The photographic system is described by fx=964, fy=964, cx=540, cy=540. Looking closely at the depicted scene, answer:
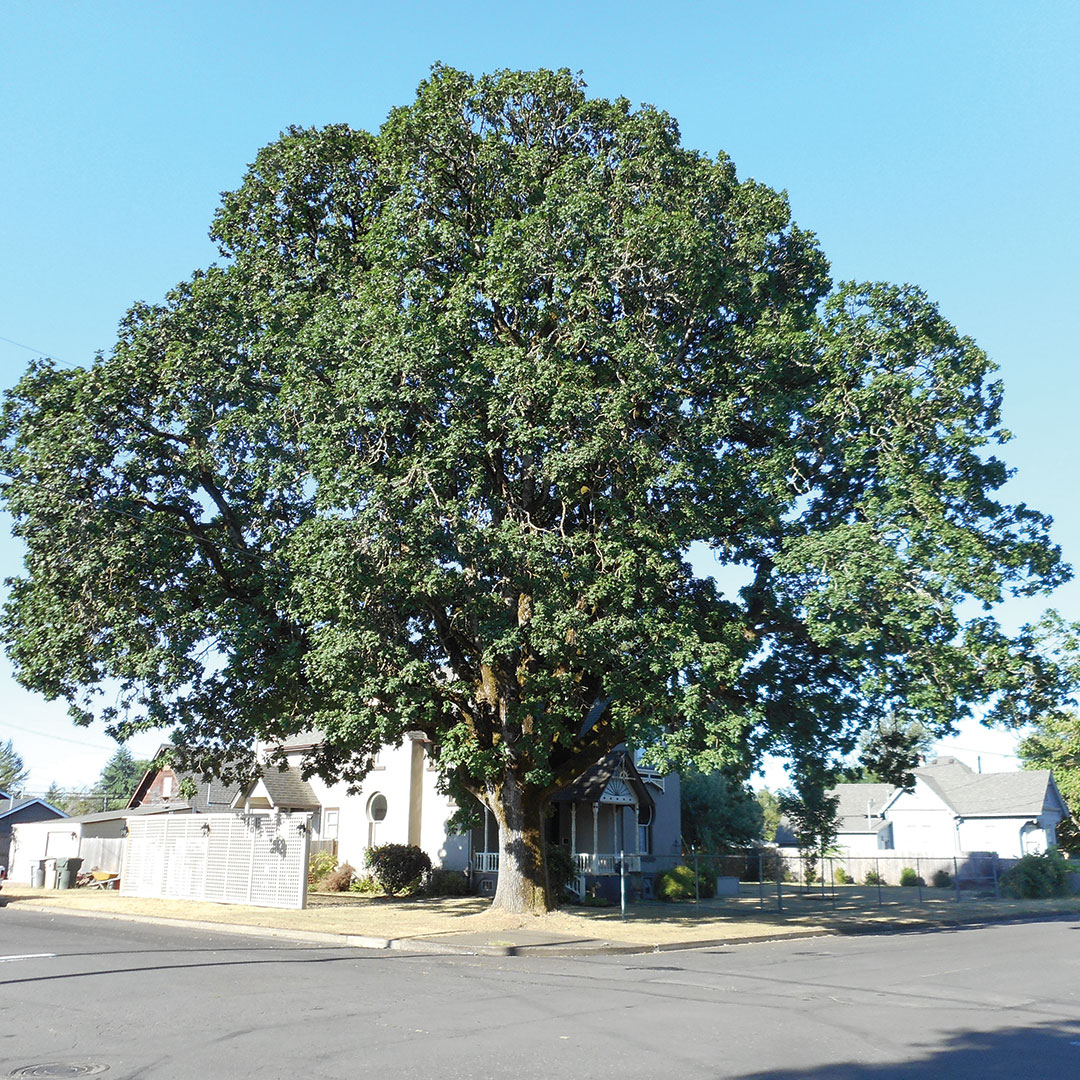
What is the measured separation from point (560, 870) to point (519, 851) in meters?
7.32

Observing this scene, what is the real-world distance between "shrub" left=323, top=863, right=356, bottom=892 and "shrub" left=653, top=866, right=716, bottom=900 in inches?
417

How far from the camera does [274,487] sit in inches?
784

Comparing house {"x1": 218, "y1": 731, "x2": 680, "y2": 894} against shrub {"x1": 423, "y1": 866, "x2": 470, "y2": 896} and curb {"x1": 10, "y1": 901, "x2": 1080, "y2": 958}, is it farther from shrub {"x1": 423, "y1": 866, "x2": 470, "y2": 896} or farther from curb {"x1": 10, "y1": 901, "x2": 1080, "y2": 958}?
curb {"x1": 10, "y1": 901, "x2": 1080, "y2": 958}

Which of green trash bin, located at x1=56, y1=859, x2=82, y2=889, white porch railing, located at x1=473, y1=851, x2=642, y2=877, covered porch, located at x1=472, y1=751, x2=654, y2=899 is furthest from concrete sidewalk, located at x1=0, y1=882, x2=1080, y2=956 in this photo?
green trash bin, located at x1=56, y1=859, x2=82, y2=889

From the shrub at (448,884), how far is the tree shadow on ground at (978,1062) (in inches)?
929

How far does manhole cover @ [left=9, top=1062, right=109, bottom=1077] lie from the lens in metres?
7.34

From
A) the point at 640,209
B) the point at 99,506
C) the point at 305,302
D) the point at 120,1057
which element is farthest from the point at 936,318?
the point at 120,1057

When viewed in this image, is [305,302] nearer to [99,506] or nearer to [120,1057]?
[99,506]

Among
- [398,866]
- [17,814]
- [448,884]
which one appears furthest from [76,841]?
[448,884]

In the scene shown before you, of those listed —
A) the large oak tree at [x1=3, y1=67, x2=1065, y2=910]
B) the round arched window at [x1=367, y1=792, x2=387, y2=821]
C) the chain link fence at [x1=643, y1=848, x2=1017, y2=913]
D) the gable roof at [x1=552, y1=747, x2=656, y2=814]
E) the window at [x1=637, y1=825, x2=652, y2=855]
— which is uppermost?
the large oak tree at [x1=3, y1=67, x2=1065, y2=910]

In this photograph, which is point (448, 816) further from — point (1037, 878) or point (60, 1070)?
point (60, 1070)

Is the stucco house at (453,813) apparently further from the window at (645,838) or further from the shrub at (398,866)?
the shrub at (398,866)

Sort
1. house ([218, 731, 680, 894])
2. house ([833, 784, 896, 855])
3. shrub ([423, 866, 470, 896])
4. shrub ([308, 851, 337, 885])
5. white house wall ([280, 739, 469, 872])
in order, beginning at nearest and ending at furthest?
shrub ([423, 866, 470, 896]) → house ([218, 731, 680, 894]) → white house wall ([280, 739, 469, 872]) → shrub ([308, 851, 337, 885]) → house ([833, 784, 896, 855])

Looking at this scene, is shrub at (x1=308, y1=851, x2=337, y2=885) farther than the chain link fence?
Yes
